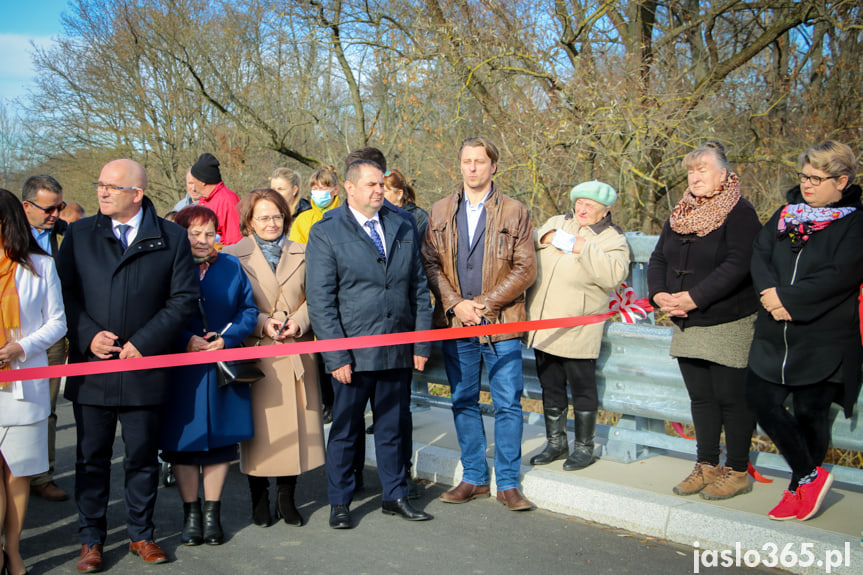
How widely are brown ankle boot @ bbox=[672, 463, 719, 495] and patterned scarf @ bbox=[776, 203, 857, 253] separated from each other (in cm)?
134

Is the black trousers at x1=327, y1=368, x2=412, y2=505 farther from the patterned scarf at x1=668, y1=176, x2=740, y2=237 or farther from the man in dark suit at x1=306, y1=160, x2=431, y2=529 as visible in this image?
the patterned scarf at x1=668, y1=176, x2=740, y2=237

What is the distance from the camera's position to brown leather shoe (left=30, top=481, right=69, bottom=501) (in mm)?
5281

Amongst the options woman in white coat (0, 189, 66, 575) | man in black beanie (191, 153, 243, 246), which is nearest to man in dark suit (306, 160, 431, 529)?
woman in white coat (0, 189, 66, 575)

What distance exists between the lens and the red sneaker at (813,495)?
403cm

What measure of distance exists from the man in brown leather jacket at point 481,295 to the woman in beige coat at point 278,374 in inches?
34.9

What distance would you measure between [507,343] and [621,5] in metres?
7.81

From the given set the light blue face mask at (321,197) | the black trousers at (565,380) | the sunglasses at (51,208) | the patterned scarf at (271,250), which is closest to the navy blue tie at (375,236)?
the patterned scarf at (271,250)

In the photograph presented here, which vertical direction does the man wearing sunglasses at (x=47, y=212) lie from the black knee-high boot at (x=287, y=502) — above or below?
above

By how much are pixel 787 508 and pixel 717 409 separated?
2.19 feet

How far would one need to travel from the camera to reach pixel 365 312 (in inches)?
184

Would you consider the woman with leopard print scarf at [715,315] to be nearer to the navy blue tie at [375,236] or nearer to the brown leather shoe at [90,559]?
the navy blue tie at [375,236]

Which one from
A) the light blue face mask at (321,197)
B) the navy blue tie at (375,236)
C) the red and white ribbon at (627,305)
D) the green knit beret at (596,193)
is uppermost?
the light blue face mask at (321,197)

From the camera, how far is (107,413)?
164 inches

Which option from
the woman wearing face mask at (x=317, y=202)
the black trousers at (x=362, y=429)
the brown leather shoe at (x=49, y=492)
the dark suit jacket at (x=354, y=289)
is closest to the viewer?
the dark suit jacket at (x=354, y=289)
